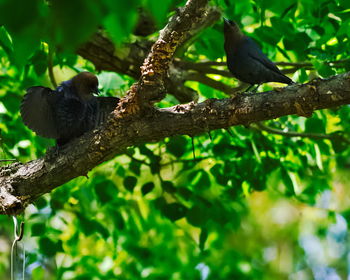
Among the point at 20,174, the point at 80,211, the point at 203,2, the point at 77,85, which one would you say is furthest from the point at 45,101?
the point at 80,211

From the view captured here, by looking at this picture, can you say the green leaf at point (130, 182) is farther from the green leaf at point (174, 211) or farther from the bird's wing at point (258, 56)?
the bird's wing at point (258, 56)

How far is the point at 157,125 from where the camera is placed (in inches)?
131

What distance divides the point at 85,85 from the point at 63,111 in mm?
412

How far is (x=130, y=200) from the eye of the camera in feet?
21.0

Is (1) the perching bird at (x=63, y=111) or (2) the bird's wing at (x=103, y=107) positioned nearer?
(1) the perching bird at (x=63, y=111)

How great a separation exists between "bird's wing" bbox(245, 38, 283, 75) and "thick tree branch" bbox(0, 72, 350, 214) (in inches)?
60.1

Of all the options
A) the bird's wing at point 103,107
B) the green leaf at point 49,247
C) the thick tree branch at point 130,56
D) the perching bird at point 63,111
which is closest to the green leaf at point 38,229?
the green leaf at point 49,247

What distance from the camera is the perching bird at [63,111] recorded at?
417 cm

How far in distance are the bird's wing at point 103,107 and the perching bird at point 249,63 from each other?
1.14m

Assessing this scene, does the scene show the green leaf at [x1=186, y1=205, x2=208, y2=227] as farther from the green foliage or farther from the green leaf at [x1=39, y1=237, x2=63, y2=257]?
the green leaf at [x1=39, y1=237, x2=63, y2=257]

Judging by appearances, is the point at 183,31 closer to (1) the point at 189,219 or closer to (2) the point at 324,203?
(1) the point at 189,219

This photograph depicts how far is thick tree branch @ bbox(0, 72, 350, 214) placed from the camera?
301 centimetres

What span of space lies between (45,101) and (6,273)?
503cm

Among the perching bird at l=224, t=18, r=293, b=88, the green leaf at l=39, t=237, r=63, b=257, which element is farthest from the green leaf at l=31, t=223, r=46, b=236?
the perching bird at l=224, t=18, r=293, b=88
